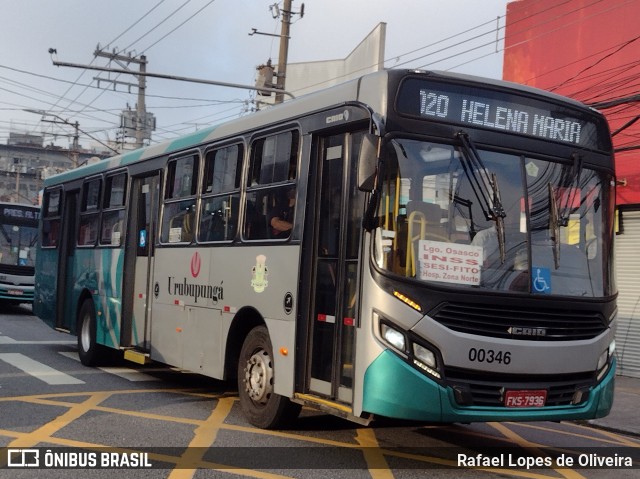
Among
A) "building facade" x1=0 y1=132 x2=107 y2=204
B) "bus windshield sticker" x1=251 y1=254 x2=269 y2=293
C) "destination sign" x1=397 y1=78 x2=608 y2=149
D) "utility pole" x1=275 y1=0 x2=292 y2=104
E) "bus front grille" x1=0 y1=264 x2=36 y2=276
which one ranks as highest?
"building facade" x1=0 y1=132 x2=107 y2=204

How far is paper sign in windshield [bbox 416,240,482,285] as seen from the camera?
674 centimetres

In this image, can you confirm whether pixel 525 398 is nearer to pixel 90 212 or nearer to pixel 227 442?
pixel 227 442

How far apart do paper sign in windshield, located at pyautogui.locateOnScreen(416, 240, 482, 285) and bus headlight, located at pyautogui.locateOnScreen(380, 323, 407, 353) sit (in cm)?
47

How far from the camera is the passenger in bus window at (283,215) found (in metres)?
8.19

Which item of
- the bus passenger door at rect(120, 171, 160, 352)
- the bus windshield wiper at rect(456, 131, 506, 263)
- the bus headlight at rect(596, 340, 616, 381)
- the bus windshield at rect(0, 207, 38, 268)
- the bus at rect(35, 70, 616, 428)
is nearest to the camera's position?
the bus at rect(35, 70, 616, 428)

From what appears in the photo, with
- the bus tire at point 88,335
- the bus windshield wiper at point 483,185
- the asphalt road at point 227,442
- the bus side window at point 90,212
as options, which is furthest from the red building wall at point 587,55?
the bus tire at point 88,335

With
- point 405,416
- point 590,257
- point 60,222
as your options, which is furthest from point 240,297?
point 60,222

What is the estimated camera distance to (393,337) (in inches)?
263

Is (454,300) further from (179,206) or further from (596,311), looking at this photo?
(179,206)

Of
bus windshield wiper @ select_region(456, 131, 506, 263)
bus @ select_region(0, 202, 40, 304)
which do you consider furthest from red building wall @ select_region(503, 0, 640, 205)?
bus @ select_region(0, 202, 40, 304)

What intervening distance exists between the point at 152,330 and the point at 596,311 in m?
6.05

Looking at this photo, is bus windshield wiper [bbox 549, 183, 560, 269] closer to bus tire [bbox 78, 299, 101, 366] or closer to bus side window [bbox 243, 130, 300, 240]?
bus side window [bbox 243, 130, 300, 240]

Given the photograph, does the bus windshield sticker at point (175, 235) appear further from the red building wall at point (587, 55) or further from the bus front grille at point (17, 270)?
the bus front grille at point (17, 270)

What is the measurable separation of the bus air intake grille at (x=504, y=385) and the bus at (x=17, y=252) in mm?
20503
